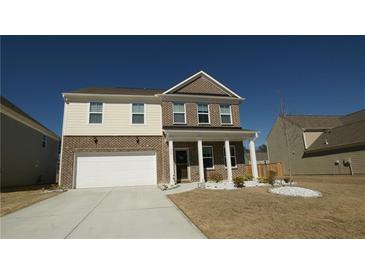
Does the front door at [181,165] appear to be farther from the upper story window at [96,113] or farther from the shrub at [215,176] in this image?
the upper story window at [96,113]

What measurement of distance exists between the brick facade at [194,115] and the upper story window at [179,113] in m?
0.24

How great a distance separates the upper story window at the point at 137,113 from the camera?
1437 centimetres

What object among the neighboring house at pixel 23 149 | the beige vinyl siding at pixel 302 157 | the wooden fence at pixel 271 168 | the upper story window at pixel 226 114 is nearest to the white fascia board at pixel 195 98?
the upper story window at pixel 226 114

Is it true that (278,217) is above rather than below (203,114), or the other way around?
below

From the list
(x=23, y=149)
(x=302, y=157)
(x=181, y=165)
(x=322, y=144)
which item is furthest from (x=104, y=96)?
(x=302, y=157)

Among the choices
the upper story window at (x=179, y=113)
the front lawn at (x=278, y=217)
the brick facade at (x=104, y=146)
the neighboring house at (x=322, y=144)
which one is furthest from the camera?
the neighboring house at (x=322, y=144)

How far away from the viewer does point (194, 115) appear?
15.1 m

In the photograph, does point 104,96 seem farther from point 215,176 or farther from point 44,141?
point 44,141

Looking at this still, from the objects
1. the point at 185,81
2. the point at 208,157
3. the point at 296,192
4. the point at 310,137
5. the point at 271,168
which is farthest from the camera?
the point at 310,137

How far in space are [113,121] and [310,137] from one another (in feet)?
78.2

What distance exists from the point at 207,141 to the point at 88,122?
8005 mm

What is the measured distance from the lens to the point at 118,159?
44.2 feet

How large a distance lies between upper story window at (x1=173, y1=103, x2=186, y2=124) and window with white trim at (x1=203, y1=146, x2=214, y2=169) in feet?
8.27
